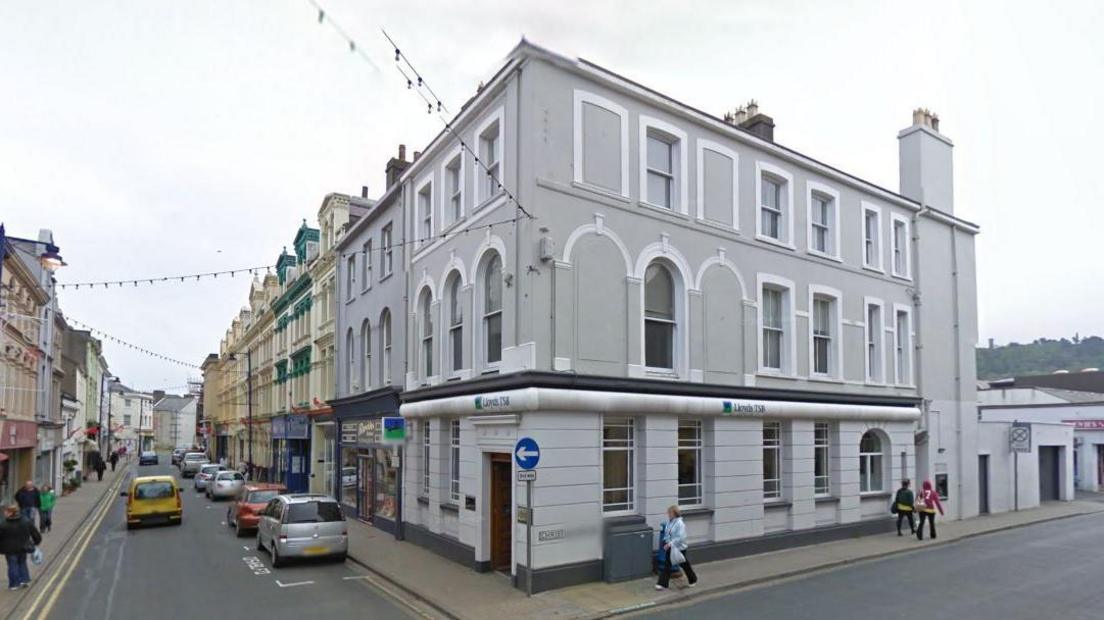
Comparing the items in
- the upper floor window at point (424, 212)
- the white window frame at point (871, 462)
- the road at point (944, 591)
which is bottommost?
the road at point (944, 591)

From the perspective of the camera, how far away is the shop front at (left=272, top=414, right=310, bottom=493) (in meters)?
33.7

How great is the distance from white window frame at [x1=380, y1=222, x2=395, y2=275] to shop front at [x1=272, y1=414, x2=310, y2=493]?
12.4m

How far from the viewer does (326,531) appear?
1691cm

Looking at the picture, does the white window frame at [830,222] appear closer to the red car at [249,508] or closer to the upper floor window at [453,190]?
the upper floor window at [453,190]

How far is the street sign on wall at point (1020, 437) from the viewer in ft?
86.4

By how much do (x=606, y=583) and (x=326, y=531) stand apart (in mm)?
6681

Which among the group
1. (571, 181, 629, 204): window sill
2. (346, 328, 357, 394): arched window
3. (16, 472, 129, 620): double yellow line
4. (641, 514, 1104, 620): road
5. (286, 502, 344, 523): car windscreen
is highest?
(571, 181, 629, 204): window sill

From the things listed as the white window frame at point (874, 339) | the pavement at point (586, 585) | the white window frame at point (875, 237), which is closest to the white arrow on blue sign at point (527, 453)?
the pavement at point (586, 585)

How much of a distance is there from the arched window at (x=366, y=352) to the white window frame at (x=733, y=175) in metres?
12.5

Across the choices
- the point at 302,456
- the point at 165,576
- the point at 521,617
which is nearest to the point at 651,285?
the point at 521,617

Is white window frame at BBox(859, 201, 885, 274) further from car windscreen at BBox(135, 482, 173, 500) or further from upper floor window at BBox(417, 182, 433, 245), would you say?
car windscreen at BBox(135, 482, 173, 500)

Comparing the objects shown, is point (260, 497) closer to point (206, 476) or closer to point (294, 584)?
point (294, 584)

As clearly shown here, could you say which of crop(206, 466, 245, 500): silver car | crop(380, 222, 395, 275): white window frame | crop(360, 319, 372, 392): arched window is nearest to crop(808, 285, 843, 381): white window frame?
crop(380, 222, 395, 275): white window frame

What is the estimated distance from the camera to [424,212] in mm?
20484
